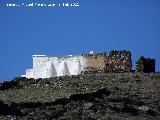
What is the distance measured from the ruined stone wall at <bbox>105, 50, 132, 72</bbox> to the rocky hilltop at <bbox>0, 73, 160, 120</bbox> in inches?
150

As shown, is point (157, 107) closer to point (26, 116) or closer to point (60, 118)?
point (60, 118)

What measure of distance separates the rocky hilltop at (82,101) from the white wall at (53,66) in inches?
540

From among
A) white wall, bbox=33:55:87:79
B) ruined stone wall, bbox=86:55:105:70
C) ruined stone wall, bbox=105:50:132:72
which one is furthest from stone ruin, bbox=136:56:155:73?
white wall, bbox=33:55:87:79

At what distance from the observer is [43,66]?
23250 millimetres

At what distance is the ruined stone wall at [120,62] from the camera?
40.5 feet

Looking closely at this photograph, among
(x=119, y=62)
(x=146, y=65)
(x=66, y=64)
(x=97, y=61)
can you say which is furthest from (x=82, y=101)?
(x=66, y=64)

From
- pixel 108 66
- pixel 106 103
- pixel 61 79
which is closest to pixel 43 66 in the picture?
pixel 108 66

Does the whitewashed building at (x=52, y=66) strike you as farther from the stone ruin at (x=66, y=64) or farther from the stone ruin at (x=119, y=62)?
the stone ruin at (x=119, y=62)

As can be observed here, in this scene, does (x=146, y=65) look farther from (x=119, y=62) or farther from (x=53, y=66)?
(x=53, y=66)

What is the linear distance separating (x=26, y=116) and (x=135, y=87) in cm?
299

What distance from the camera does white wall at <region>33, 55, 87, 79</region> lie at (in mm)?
22312

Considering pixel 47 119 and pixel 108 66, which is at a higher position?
pixel 108 66

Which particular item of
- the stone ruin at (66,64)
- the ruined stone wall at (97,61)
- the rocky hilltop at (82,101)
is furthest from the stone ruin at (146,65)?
the ruined stone wall at (97,61)

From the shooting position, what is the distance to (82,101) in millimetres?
6191
